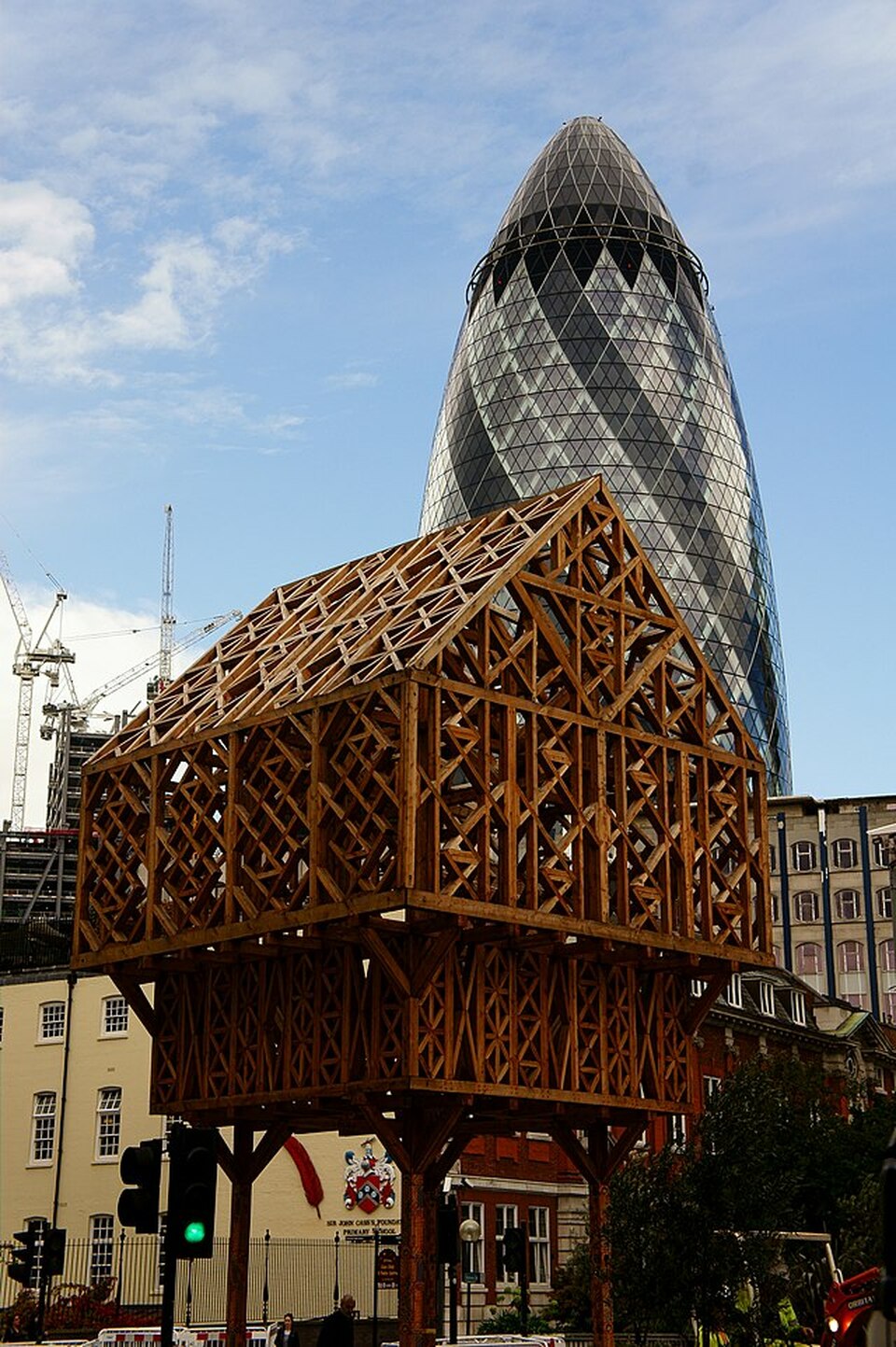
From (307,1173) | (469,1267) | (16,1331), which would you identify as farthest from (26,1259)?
(469,1267)

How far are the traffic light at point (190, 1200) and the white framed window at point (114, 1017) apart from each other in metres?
38.7

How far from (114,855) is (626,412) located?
130 metres

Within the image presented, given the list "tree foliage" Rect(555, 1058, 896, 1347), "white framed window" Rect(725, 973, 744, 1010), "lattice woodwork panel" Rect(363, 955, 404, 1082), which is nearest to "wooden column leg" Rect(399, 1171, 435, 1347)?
"lattice woodwork panel" Rect(363, 955, 404, 1082)

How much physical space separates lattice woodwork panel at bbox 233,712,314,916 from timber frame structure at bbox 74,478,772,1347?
0.06 metres

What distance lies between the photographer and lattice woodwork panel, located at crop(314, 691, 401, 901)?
1252 inches

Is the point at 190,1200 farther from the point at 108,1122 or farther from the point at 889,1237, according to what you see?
the point at 108,1122

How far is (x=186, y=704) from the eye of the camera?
129ft

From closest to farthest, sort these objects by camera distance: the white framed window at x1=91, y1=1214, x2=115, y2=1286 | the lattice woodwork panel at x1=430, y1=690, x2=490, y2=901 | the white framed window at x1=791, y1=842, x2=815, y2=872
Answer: the lattice woodwork panel at x1=430, y1=690, x2=490, y2=901, the white framed window at x1=91, y1=1214, x2=115, y2=1286, the white framed window at x1=791, y1=842, x2=815, y2=872

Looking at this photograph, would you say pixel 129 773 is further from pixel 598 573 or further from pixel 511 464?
pixel 511 464

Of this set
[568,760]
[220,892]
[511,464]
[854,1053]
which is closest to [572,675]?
[568,760]

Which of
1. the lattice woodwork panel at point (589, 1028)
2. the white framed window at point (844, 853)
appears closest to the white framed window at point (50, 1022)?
the lattice woodwork panel at point (589, 1028)

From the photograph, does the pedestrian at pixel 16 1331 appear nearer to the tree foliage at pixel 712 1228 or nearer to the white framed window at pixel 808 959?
the tree foliage at pixel 712 1228

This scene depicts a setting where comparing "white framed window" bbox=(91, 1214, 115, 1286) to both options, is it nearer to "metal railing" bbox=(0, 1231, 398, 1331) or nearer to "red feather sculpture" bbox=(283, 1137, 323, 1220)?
"metal railing" bbox=(0, 1231, 398, 1331)

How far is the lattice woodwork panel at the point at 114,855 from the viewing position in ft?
123
